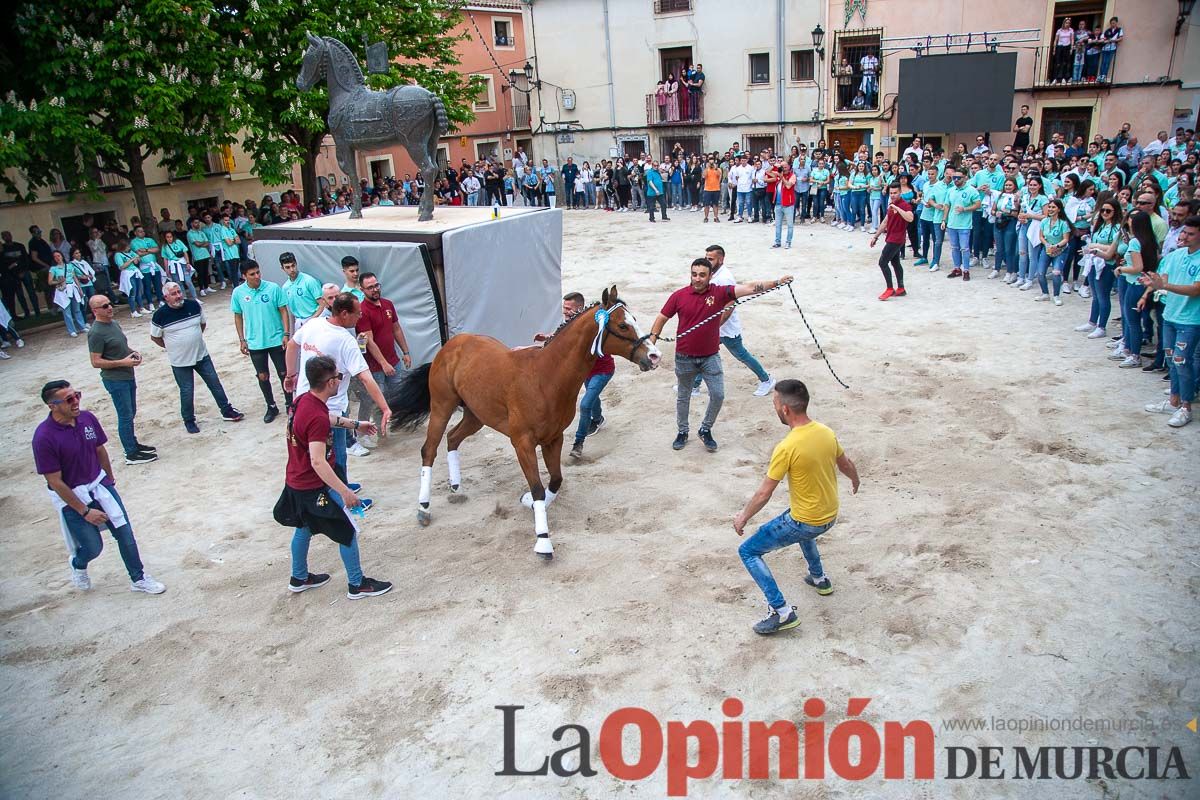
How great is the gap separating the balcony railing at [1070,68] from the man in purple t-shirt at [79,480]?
24.0 metres

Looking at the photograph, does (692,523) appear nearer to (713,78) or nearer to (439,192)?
(439,192)

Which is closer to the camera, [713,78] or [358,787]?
[358,787]

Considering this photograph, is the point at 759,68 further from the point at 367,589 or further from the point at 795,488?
the point at 367,589

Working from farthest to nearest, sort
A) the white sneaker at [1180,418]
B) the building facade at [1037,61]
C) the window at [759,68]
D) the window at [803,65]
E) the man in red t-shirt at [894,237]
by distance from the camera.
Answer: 1. the window at [759,68]
2. the window at [803,65]
3. the building facade at [1037,61]
4. the man in red t-shirt at [894,237]
5. the white sneaker at [1180,418]

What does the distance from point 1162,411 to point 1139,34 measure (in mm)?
17665

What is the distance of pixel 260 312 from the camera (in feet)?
30.4

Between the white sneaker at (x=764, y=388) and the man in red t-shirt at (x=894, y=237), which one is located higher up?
the man in red t-shirt at (x=894, y=237)

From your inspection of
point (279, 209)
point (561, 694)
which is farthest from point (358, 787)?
point (279, 209)

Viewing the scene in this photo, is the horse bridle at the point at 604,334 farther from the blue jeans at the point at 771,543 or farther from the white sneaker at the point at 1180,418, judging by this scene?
the white sneaker at the point at 1180,418

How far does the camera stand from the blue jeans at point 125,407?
862 cm

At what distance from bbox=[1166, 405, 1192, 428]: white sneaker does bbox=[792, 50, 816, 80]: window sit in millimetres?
20909

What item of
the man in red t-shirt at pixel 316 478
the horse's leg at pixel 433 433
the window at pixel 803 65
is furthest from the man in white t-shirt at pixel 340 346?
the window at pixel 803 65

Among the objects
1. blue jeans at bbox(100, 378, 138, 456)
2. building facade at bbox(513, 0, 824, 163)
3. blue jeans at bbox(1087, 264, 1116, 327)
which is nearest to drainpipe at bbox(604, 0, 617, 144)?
building facade at bbox(513, 0, 824, 163)

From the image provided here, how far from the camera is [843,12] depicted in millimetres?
24266
